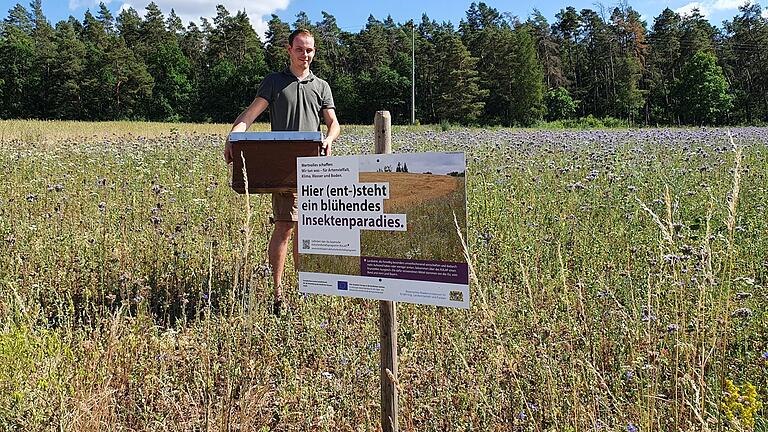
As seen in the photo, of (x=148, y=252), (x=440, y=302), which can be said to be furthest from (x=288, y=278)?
(x=440, y=302)

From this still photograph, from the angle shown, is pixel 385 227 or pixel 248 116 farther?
pixel 248 116

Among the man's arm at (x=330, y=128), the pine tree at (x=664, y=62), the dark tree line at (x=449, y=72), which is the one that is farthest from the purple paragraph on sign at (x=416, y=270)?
the pine tree at (x=664, y=62)

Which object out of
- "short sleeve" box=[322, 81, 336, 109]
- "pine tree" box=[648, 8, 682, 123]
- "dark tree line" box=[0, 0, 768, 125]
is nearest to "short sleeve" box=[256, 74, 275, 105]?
"short sleeve" box=[322, 81, 336, 109]

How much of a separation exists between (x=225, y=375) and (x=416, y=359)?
953 mm

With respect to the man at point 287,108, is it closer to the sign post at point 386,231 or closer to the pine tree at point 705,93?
the sign post at point 386,231

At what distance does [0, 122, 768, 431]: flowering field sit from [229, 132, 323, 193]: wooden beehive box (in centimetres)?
72

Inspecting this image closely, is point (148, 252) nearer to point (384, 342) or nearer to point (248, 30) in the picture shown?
point (384, 342)

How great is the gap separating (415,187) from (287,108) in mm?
2292

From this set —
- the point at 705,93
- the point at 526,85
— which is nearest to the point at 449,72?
the point at 526,85

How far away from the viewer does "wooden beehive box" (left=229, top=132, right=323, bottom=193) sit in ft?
11.4

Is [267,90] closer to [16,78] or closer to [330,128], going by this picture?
[330,128]

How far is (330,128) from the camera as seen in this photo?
417 cm

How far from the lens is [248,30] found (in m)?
81.7

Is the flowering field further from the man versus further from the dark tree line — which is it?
the dark tree line
